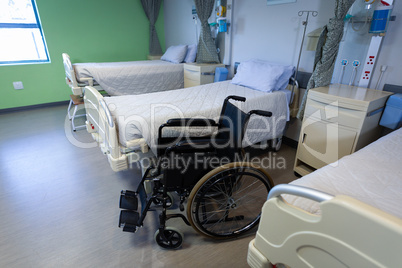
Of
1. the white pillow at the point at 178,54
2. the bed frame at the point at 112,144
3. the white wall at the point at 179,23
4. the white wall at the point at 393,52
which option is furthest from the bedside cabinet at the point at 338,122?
the white wall at the point at 179,23

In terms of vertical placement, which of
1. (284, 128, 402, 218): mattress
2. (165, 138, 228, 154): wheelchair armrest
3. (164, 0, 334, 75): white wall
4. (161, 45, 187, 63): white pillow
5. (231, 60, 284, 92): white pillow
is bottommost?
(165, 138, 228, 154): wheelchair armrest

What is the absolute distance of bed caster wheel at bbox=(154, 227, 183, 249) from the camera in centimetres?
141

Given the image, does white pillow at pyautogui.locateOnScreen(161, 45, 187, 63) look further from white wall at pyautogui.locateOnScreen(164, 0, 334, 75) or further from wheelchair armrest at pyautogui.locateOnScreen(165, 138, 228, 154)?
wheelchair armrest at pyautogui.locateOnScreen(165, 138, 228, 154)

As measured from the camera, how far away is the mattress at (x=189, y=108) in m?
1.64

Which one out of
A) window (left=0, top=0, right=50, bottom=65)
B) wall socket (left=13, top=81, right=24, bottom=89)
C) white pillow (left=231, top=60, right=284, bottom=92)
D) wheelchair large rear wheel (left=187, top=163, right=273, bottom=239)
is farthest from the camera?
wall socket (left=13, top=81, right=24, bottom=89)

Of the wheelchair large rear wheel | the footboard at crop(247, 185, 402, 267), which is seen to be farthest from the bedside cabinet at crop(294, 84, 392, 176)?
the footboard at crop(247, 185, 402, 267)

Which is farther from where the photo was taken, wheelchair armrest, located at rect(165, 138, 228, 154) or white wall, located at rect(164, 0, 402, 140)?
white wall, located at rect(164, 0, 402, 140)

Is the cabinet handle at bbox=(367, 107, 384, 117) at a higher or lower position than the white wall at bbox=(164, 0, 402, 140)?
lower

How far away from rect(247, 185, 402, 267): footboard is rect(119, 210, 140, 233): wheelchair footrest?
2.65 ft

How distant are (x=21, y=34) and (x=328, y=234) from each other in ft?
16.7

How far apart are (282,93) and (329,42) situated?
616 millimetres

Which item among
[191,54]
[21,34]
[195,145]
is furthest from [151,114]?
[21,34]

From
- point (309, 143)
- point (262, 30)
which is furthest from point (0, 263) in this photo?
point (262, 30)

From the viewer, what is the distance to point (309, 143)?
80.2 inches
